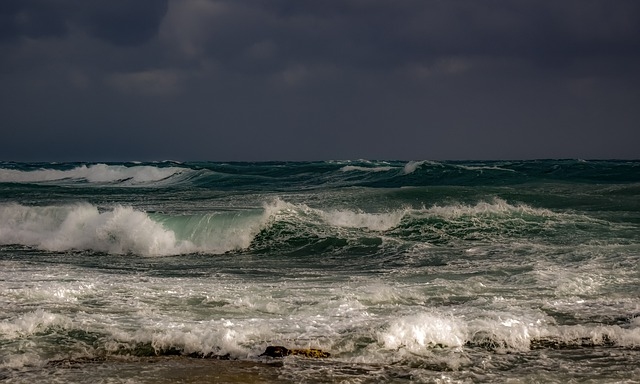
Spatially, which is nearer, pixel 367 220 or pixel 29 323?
pixel 29 323

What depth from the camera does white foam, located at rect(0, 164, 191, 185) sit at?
45812mm

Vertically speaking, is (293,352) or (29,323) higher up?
(29,323)

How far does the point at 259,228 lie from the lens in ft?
49.6

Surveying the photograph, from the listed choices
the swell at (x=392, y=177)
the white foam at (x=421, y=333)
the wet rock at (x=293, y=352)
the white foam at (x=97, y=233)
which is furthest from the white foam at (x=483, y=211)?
the swell at (x=392, y=177)

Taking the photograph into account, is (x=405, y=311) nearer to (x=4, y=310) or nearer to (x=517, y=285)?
(x=517, y=285)

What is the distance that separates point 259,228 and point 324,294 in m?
6.77

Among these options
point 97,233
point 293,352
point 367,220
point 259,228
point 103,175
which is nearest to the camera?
point 293,352

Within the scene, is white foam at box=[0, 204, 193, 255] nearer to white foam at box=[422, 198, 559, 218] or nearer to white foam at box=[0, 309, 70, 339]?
white foam at box=[422, 198, 559, 218]

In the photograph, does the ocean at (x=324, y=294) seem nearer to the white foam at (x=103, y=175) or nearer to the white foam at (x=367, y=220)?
the white foam at (x=367, y=220)

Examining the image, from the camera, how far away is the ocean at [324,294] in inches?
225

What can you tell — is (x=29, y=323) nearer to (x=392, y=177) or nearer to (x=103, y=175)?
(x=392, y=177)

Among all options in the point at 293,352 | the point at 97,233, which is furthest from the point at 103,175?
the point at 293,352

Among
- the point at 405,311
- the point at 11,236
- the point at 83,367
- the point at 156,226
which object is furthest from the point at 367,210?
the point at 83,367

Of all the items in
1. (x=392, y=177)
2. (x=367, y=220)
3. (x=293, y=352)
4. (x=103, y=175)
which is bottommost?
(x=293, y=352)
